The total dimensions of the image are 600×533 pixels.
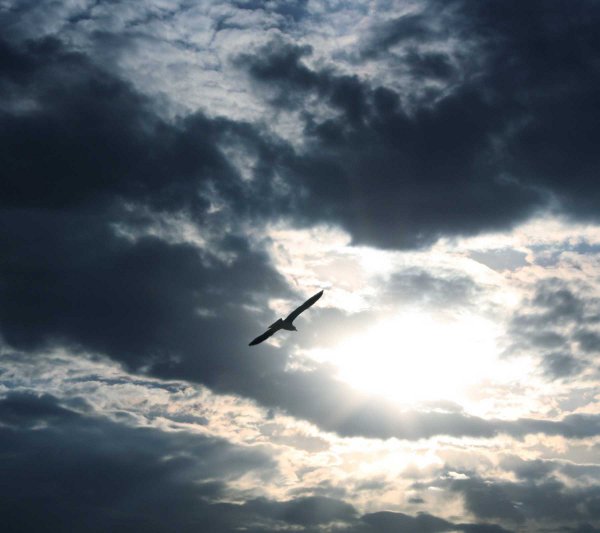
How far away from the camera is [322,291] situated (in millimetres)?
95938

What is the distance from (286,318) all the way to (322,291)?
23.0ft

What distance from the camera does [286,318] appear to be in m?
93.8
